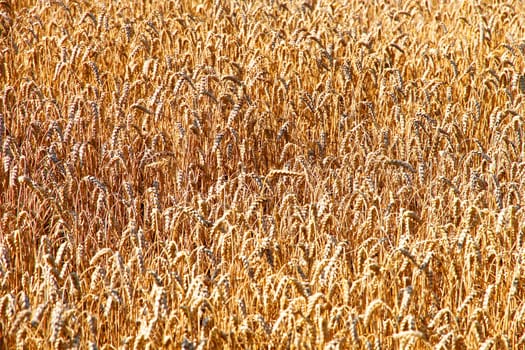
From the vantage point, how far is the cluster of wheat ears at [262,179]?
7.05ft

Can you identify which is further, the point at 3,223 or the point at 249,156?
the point at 249,156

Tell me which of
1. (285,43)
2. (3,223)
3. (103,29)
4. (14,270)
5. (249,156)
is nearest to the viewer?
(14,270)

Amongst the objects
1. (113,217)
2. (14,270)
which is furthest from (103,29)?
(14,270)

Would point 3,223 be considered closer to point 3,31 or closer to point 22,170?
point 22,170

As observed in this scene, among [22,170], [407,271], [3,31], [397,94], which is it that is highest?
[3,31]

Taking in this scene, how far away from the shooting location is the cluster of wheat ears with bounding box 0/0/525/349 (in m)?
2.15

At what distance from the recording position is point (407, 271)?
262 cm

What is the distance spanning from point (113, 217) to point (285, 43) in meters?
1.91

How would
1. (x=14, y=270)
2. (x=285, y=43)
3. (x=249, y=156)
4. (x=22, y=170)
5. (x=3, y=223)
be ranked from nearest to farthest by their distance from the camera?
(x=14, y=270) < (x=3, y=223) < (x=22, y=170) < (x=249, y=156) < (x=285, y=43)

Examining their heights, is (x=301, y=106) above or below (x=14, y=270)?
above

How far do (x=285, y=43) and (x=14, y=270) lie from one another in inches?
93.5

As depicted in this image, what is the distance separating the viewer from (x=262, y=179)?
3.28 m

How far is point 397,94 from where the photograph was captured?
4129mm

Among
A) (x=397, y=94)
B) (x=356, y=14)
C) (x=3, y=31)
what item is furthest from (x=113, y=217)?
(x=356, y=14)
